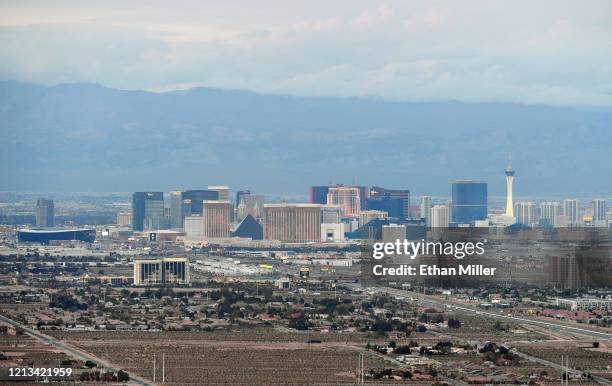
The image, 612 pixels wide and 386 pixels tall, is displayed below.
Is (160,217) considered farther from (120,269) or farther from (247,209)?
(120,269)

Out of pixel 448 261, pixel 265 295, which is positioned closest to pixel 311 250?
pixel 265 295

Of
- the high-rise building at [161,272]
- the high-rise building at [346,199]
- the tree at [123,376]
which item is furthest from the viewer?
the high-rise building at [346,199]

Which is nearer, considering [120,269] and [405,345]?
[405,345]

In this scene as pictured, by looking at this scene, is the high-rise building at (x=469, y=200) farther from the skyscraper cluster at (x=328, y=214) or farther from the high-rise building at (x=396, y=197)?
the high-rise building at (x=396, y=197)

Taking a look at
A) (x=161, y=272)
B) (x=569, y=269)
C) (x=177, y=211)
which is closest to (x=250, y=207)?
(x=177, y=211)

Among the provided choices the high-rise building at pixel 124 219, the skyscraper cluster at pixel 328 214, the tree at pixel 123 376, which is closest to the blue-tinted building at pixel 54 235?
the skyscraper cluster at pixel 328 214

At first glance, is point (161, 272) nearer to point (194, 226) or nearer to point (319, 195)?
point (194, 226)
